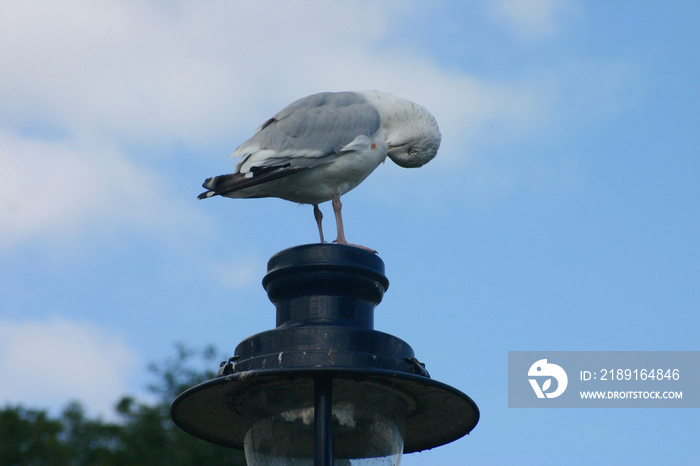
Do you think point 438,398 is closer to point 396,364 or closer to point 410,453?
point 396,364

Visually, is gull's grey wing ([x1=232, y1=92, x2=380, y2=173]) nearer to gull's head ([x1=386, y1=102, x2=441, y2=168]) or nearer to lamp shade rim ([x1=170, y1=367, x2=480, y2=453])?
gull's head ([x1=386, y1=102, x2=441, y2=168])

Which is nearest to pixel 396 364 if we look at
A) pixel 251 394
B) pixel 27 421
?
pixel 251 394

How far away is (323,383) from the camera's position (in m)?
3.64

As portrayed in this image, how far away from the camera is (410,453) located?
4.46 meters

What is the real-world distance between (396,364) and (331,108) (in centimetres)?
341

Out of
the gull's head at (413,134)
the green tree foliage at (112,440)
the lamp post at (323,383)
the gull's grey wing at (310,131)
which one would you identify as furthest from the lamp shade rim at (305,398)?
the green tree foliage at (112,440)

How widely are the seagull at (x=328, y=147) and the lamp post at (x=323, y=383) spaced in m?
1.99

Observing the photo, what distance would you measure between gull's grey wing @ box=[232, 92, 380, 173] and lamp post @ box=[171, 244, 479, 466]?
2192mm

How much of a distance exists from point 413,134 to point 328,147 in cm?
78

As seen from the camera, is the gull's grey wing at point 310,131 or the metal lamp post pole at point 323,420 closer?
the metal lamp post pole at point 323,420

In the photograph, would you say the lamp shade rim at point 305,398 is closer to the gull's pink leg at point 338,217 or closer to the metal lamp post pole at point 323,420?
the metal lamp post pole at point 323,420

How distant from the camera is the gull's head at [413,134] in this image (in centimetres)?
693

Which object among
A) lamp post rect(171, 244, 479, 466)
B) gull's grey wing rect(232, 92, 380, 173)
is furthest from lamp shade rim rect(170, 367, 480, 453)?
gull's grey wing rect(232, 92, 380, 173)

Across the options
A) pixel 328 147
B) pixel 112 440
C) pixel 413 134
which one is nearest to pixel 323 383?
pixel 328 147
